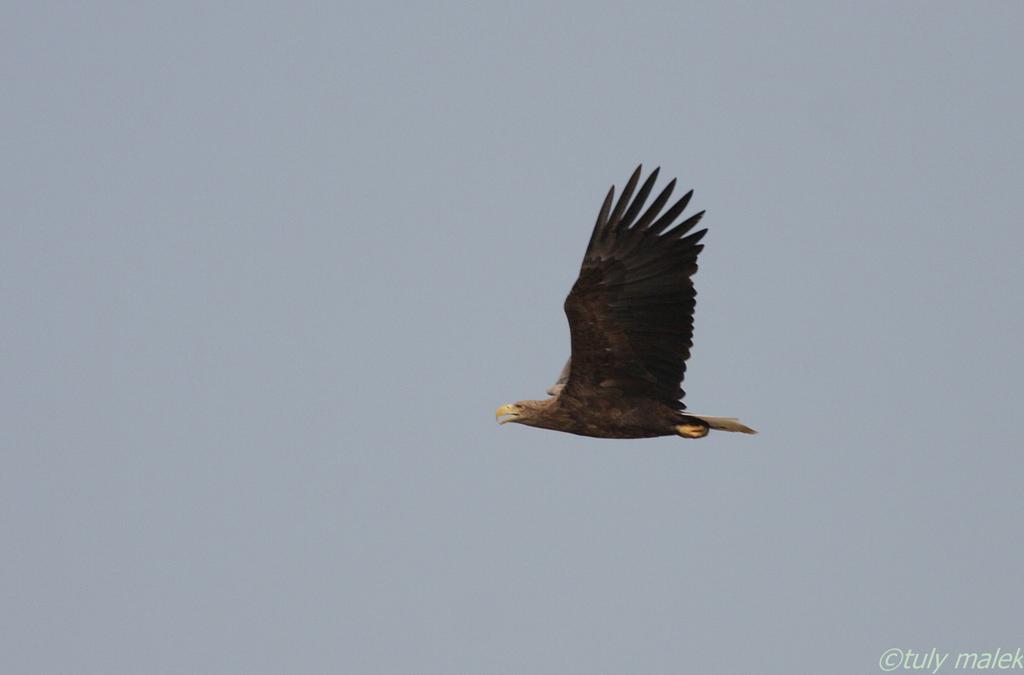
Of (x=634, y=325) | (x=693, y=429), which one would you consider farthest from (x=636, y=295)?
(x=693, y=429)

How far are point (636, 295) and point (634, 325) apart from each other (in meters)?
0.32

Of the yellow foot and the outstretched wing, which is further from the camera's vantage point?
the yellow foot

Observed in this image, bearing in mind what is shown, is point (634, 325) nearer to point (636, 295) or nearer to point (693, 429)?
point (636, 295)

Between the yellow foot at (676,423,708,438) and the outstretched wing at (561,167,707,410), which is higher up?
the outstretched wing at (561,167,707,410)

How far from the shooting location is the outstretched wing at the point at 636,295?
1858cm

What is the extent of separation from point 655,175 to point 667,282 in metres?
1.06

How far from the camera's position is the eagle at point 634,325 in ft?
61.0

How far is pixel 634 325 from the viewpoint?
744 inches

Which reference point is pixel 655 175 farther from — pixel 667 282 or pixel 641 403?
pixel 641 403

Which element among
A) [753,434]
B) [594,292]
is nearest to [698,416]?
[753,434]

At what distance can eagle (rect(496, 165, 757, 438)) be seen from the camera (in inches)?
732

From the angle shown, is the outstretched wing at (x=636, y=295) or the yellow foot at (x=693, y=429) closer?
the outstretched wing at (x=636, y=295)

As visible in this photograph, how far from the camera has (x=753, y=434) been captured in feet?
63.8

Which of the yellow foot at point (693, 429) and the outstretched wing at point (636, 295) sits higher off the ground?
the outstretched wing at point (636, 295)
